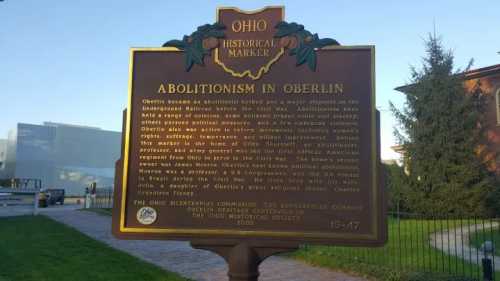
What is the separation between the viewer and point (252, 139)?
4.59m

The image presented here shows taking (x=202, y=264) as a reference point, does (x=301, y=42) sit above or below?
above

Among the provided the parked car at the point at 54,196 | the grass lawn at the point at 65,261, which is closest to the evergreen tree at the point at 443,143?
the grass lawn at the point at 65,261

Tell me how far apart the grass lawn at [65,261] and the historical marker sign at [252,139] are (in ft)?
13.6

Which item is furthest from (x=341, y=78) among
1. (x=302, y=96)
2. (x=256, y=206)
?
(x=256, y=206)

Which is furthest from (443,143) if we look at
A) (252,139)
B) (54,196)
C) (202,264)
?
→ (54,196)

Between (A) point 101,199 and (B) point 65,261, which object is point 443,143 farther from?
(A) point 101,199

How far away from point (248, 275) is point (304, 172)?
1.13 metres

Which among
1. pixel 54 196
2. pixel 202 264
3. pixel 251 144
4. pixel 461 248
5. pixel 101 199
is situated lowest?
pixel 202 264

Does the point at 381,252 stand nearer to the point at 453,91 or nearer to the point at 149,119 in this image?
the point at 149,119

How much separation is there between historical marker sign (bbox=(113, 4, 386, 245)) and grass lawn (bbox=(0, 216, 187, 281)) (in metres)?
4.15

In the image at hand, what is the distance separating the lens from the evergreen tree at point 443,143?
67.1 feet

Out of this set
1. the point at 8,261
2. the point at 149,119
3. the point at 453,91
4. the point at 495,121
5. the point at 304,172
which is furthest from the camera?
the point at 495,121

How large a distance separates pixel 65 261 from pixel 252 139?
6750mm

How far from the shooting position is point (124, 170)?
4.72m
